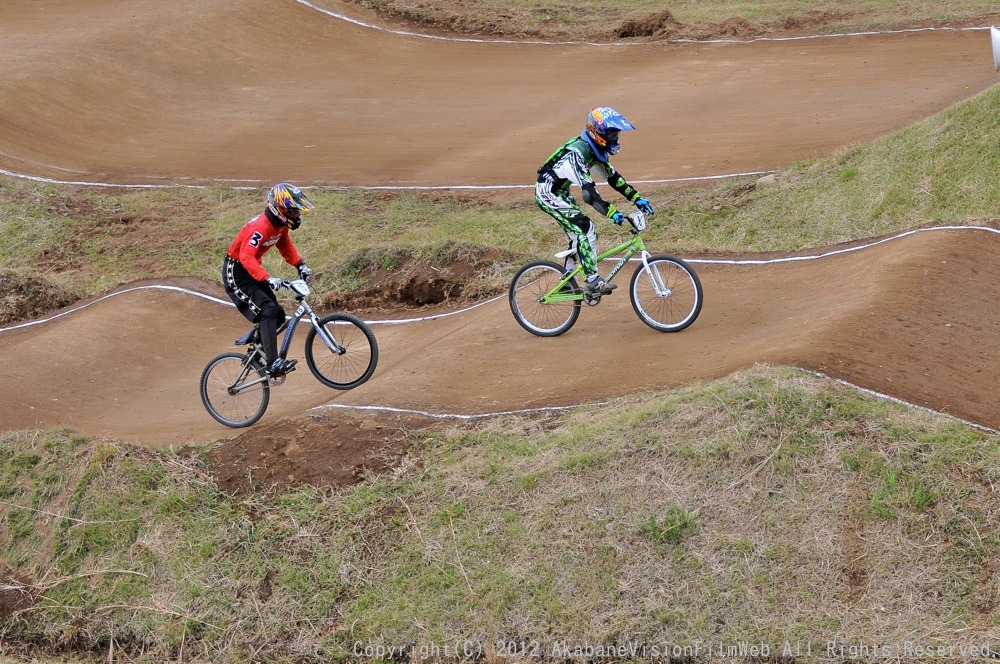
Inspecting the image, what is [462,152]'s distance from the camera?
76.3 ft

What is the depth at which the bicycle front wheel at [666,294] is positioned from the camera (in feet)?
37.6

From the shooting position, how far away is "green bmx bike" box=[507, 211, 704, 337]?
37.7 feet

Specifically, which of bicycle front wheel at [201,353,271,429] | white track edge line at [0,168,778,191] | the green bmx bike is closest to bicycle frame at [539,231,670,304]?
the green bmx bike

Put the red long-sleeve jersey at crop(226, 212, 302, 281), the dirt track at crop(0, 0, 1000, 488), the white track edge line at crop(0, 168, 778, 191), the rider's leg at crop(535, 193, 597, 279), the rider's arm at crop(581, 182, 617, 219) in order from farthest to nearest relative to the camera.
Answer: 1. the white track edge line at crop(0, 168, 778, 191)
2. the rider's leg at crop(535, 193, 597, 279)
3. the rider's arm at crop(581, 182, 617, 219)
4. the red long-sleeve jersey at crop(226, 212, 302, 281)
5. the dirt track at crop(0, 0, 1000, 488)

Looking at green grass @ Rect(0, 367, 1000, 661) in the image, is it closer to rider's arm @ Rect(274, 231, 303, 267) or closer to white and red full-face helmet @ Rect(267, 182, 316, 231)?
rider's arm @ Rect(274, 231, 303, 267)

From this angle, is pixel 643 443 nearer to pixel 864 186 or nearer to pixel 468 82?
pixel 864 186

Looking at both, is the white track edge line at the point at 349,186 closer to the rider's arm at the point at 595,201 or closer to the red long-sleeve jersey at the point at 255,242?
the rider's arm at the point at 595,201

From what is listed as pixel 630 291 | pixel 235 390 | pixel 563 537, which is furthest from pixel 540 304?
pixel 563 537

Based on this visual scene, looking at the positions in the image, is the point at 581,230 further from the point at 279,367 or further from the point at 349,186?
the point at 349,186

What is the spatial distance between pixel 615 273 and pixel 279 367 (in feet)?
13.0

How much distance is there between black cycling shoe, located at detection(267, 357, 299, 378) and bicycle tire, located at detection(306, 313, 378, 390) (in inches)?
12.6

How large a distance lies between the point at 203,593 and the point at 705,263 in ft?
27.1

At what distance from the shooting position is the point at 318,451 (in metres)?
10.4

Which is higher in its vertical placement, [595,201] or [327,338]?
[595,201]
